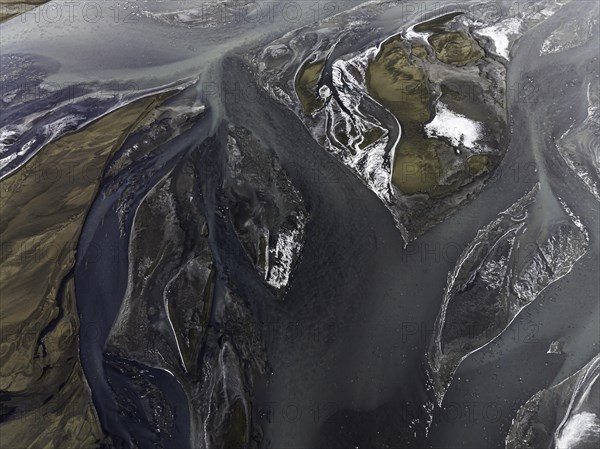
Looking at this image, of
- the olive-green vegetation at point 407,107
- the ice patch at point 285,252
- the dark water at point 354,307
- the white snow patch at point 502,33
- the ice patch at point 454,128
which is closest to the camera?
the dark water at point 354,307

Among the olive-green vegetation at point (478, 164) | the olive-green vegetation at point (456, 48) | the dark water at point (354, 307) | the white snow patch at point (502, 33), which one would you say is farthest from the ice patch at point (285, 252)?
the white snow patch at point (502, 33)

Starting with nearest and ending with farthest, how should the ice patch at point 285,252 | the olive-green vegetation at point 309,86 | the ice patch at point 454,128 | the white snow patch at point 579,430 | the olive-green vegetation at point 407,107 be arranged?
1. the white snow patch at point 579,430
2. the ice patch at point 285,252
3. the olive-green vegetation at point 407,107
4. the ice patch at point 454,128
5. the olive-green vegetation at point 309,86

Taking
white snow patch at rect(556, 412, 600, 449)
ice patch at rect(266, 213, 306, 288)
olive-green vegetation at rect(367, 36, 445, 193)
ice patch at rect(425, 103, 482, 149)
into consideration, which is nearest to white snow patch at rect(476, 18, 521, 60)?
olive-green vegetation at rect(367, 36, 445, 193)

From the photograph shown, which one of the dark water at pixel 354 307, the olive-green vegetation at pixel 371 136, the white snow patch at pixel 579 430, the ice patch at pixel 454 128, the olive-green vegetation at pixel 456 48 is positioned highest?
the olive-green vegetation at pixel 456 48

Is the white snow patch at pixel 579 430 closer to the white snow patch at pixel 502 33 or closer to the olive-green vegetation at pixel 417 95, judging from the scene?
the olive-green vegetation at pixel 417 95

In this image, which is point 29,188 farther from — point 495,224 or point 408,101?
point 495,224

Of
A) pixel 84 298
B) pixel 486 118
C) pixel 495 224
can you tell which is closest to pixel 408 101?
pixel 486 118

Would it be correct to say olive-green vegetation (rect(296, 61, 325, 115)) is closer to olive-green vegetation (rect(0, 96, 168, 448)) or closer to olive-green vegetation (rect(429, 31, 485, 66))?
olive-green vegetation (rect(429, 31, 485, 66))
